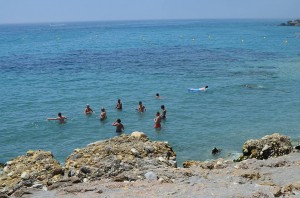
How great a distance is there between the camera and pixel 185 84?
121ft

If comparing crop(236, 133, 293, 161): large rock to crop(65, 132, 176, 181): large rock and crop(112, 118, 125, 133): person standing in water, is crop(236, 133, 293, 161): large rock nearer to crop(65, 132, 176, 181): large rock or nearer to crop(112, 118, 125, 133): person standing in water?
crop(65, 132, 176, 181): large rock

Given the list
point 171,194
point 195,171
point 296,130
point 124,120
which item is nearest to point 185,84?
point 124,120

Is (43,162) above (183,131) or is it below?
above

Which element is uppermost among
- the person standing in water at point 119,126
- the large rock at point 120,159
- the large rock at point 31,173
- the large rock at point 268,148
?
the large rock at point 120,159

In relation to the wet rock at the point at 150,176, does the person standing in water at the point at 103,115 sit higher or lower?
lower

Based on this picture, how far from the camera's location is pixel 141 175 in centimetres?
1142

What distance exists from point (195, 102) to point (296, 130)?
9.47 meters

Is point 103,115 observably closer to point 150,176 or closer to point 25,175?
point 25,175

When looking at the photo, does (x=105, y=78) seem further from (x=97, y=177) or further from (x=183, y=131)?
(x=97, y=177)

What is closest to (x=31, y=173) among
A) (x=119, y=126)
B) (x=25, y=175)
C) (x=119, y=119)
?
(x=25, y=175)

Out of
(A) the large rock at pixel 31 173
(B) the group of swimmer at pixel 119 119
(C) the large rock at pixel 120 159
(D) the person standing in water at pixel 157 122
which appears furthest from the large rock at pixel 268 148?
(B) the group of swimmer at pixel 119 119

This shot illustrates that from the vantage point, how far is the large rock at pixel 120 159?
1175 centimetres

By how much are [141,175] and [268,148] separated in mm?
6224

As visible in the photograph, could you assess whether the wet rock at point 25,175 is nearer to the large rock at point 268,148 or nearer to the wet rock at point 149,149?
the wet rock at point 149,149
